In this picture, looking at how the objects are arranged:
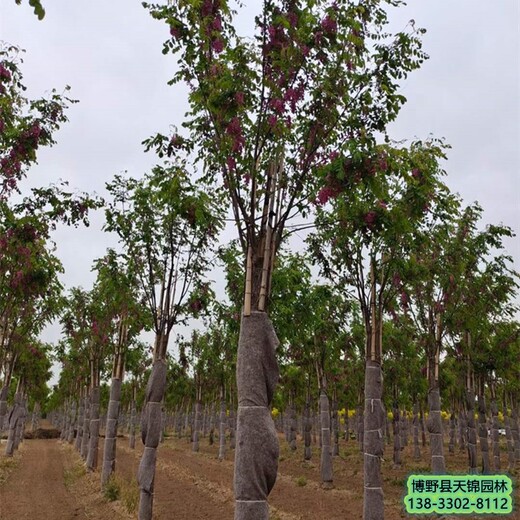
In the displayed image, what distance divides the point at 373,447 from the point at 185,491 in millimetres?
Result: 11134

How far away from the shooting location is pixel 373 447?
10625mm

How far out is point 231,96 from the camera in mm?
7602

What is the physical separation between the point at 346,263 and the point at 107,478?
1221cm

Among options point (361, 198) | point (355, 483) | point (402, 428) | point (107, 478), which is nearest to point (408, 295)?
point (361, 198)

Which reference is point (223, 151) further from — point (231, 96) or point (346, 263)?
point (346, 263)

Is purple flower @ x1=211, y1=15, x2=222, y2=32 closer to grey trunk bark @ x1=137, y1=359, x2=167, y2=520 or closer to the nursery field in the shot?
grey trunk bark @ x1=137, y1=359, x2=167, y2=520

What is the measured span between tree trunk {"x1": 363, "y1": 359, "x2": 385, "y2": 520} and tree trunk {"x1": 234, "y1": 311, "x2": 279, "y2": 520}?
5.02 m

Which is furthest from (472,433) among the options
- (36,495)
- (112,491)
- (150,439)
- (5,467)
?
(5,467)

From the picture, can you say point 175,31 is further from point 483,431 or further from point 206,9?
point 483,431

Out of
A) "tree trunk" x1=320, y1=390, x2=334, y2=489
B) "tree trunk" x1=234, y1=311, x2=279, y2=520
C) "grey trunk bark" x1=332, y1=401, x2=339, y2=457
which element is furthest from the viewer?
"grey trunk bark" x1=332, y1=401, x2=339, y2=457

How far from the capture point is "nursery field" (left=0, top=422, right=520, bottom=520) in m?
15.3

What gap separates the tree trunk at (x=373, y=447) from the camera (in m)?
A: 10.2

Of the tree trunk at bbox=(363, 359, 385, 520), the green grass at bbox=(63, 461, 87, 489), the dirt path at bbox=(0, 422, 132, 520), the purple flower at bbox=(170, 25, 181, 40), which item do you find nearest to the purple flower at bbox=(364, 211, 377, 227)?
the tree trunk at bbox=(363, 359, 385, 520)

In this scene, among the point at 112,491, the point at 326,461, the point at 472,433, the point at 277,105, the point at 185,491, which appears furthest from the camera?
the point at 472,433
